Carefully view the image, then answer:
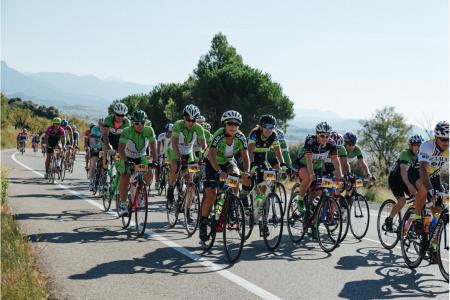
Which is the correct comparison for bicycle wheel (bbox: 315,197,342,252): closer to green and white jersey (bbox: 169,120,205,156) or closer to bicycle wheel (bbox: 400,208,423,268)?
bicycle wheel (bbox: 400,208,423,268)

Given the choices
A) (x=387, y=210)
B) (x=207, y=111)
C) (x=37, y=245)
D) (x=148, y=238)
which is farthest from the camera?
(x=207, y=111)

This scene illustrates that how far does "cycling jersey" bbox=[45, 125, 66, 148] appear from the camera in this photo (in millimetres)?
17531

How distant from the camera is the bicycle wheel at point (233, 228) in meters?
7.36

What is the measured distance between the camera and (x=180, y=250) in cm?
798

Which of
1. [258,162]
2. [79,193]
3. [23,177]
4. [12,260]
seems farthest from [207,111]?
[12,260]

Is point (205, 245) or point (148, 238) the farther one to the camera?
point (148, 238)

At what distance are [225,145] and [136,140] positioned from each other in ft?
8.00

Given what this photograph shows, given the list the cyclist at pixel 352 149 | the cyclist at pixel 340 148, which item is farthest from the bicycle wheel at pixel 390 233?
the cyclist at pixel 340 148

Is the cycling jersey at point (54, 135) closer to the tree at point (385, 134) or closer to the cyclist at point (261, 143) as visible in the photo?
the cyclist at point (261, 143)

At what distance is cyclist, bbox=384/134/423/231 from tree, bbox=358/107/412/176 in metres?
63.1

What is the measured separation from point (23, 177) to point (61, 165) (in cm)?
195

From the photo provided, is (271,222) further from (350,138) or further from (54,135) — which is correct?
(54,135)

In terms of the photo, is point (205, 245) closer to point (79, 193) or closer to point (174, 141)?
point (174, 141)

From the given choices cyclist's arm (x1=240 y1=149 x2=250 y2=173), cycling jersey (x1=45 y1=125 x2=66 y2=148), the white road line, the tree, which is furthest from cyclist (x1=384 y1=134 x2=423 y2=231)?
the tree
